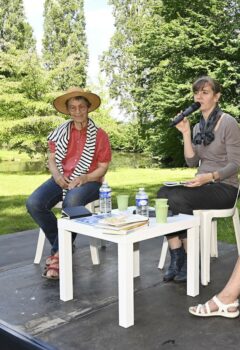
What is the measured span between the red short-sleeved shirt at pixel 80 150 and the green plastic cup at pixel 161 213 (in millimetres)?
1038

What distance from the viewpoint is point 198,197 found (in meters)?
2.86

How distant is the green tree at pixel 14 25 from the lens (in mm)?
24578

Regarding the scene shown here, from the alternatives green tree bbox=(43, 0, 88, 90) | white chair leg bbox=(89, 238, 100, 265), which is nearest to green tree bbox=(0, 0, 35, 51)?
green tree bbox=(43, 0, 88, 90)

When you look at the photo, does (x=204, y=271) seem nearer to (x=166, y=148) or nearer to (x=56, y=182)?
(x=56, y=182)

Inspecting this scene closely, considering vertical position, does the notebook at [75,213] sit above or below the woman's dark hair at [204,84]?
below

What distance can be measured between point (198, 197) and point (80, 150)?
3.26ft

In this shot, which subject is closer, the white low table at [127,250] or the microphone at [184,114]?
the white low table at [127,250]

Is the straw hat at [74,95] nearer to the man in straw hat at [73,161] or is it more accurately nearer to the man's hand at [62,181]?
the man in straw hat at [73,161]

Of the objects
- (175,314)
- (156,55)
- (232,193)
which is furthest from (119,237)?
(156,55)

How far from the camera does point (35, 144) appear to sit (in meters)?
13.2

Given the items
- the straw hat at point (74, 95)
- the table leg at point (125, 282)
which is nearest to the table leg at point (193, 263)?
the table leg at point (125, 282)

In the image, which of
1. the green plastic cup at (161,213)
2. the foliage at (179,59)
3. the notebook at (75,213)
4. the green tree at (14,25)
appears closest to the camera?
the green plastic cup at (161,213)

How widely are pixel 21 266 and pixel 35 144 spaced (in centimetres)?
1025

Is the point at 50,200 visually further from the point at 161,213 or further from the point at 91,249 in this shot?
the point at 161,213
